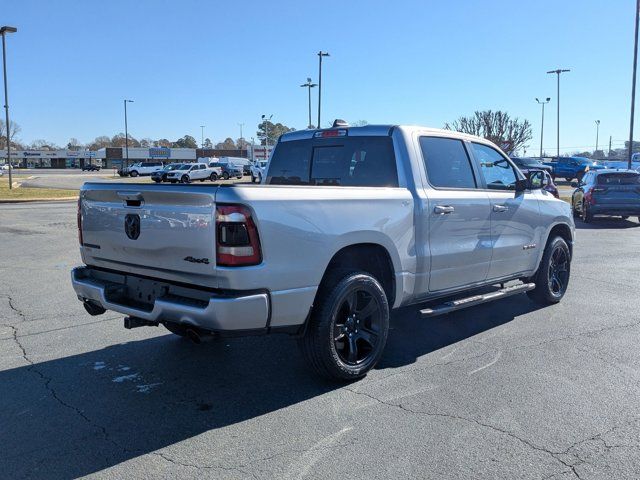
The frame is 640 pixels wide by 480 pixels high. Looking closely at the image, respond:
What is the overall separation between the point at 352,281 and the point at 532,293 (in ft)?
11.9

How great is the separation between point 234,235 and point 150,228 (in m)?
0.78

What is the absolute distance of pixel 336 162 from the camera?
17.9 ft

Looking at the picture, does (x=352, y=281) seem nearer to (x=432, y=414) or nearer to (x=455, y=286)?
(x=432, y=414)

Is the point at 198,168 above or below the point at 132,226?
above

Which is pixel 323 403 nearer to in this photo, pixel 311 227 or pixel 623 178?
pixel 311 227

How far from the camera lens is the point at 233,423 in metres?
3.79

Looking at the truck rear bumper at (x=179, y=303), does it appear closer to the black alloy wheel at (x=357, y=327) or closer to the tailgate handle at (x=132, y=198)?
the tailgate handle at (x=132, y=198)

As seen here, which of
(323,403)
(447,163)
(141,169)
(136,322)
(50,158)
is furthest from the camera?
(50,158)

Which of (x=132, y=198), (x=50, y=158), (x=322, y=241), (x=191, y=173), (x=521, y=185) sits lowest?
(x=322, y=241)

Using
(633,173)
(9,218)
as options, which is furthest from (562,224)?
(9,218)

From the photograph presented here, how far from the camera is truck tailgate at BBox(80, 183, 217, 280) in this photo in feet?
12.2

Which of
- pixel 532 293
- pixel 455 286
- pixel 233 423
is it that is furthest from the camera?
pixel 532 293

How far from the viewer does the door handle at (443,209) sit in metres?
5.01

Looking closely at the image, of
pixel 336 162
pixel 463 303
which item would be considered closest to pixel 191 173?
pixel 336 162
